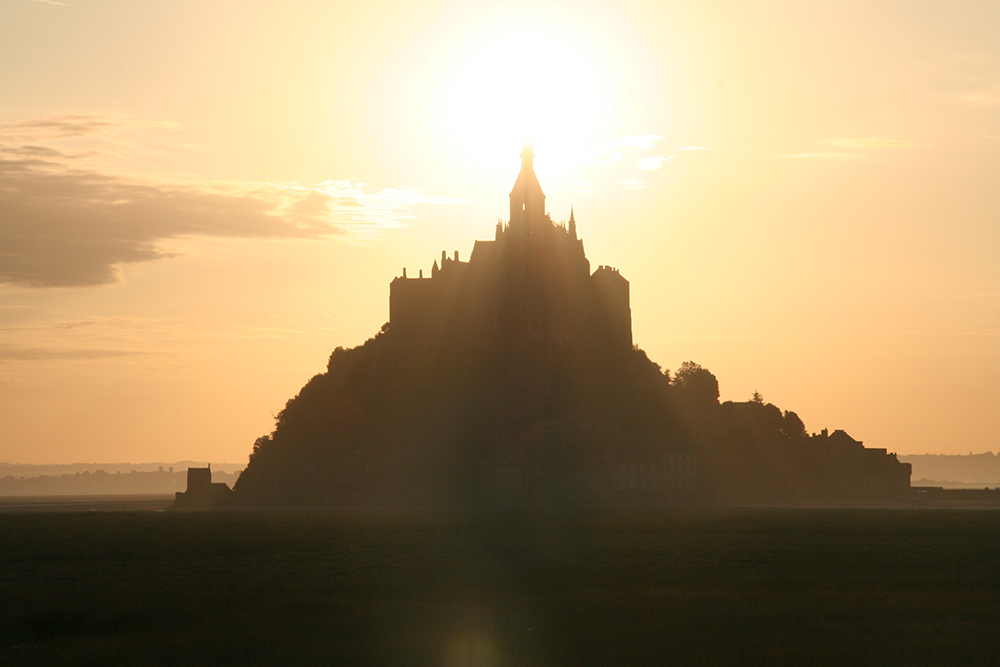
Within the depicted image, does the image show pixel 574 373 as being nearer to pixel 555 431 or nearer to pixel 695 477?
pixel 555 431

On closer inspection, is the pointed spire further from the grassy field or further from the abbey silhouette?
the grassy field

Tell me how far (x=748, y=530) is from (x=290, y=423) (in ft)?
271

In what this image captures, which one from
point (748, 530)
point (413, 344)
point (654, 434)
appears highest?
point (413, 344)

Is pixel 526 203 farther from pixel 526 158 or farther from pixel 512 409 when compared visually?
pixel 512 409

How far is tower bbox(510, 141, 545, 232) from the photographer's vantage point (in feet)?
486

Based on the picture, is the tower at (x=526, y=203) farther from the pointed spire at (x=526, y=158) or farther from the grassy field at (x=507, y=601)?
the grassy field at (x=507, y=601)

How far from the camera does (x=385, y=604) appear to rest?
37.5 meters

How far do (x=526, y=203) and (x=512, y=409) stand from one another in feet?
93.8

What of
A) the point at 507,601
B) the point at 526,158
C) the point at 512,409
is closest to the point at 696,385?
the point at 512,409

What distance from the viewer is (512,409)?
5487 inches

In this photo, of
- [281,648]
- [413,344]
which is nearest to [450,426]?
[413,344]

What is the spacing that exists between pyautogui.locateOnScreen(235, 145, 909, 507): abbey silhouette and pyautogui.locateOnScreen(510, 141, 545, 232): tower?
188mm

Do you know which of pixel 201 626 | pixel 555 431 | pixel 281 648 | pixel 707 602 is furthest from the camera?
pixel 555 431

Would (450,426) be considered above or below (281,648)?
above
